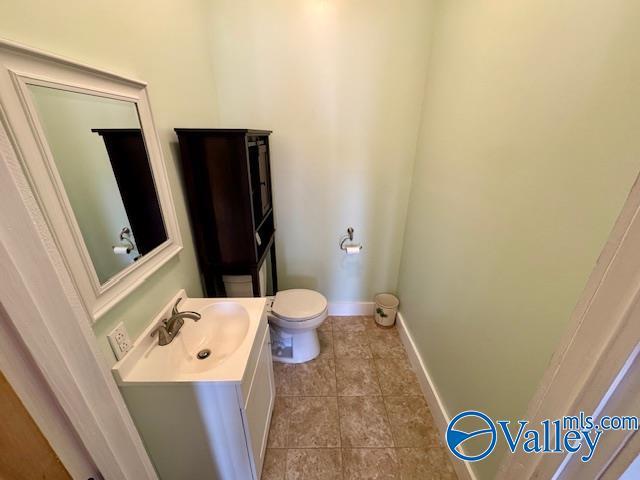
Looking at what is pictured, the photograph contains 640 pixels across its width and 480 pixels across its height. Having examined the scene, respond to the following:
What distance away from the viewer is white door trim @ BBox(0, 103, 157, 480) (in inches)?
18.8

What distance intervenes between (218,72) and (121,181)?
1.22 m

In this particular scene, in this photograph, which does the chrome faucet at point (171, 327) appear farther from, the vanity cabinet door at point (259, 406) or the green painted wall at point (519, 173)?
the green painted wall at point (519, 173)

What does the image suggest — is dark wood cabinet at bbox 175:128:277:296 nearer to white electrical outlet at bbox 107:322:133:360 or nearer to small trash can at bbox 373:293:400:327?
white electrical outlet at bbox 107:322:133:360

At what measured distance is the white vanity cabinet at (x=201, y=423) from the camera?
912 mm

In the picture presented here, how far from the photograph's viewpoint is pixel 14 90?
60 cm

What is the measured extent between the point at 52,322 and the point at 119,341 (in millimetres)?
412

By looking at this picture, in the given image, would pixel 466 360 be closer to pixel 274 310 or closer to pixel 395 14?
pixel 274 310

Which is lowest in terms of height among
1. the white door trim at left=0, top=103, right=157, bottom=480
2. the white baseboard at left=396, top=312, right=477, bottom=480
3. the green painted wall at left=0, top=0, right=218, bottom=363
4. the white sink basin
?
the white baseboard at left=396, top=312, right=477, bottom=480

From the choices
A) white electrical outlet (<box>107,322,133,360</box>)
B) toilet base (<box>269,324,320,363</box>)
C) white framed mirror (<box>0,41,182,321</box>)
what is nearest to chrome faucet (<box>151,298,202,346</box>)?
white electrical outlet (<box>107,322,133,360</box>)

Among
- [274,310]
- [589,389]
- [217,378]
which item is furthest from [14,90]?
[274,310]

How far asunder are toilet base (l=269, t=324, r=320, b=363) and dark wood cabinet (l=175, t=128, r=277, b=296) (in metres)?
0.55

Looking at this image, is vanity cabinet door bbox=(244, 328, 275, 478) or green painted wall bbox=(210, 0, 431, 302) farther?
green painted wall bbox=(210, 0, 431, 302)

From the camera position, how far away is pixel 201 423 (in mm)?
970

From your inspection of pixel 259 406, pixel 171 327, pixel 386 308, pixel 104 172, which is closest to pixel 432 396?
pixel 386 308
